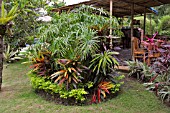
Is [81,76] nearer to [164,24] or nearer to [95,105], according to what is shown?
[95,105]

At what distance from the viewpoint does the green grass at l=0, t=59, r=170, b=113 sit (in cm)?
344

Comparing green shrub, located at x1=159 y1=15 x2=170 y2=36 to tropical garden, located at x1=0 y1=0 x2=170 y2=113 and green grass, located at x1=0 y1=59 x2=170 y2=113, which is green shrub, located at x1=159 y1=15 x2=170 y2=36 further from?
green grass, located at x1=0 y1=59 x2=170 y2=113

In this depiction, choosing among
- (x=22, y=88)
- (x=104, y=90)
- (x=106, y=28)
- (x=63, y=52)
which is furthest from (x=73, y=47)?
(x=22, y=88)

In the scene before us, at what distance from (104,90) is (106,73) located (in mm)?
408

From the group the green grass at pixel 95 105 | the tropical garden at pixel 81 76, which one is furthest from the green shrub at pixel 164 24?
the green grass at pixel 95 105

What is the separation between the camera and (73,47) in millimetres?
4176

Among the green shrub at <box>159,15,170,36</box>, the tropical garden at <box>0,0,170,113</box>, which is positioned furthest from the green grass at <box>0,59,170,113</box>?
the green shrub at <box>159,15,170,36</box>

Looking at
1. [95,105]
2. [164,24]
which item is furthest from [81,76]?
[164,24]

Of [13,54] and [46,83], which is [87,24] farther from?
[13,54]

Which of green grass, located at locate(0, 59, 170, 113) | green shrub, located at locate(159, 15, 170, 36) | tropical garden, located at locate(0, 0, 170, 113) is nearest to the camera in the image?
green grass, located at locate(0, 59, 170, 113)

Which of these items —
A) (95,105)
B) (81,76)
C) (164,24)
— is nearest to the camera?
(95,105)

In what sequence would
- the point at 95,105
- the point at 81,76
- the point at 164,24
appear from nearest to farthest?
the point at 95,105, the point at 81,76, the point at 164,24

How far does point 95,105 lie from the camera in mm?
3676

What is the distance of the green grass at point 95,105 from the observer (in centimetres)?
344
